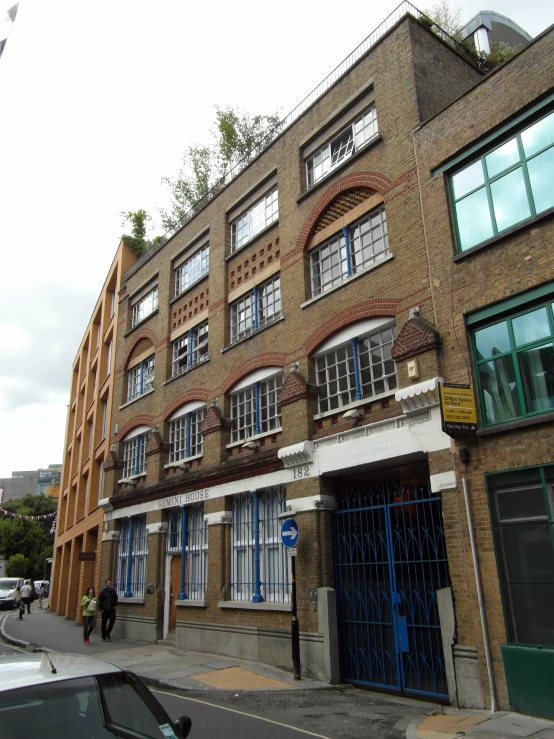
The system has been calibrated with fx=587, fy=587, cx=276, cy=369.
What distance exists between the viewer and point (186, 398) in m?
18.8

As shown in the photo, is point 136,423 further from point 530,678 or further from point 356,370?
point 530,678

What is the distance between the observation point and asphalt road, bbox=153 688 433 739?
8.09m

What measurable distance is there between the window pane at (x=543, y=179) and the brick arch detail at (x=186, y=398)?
10961mm

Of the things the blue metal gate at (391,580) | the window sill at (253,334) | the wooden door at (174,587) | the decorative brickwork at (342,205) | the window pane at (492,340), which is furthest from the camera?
the wooden door at (174,587)

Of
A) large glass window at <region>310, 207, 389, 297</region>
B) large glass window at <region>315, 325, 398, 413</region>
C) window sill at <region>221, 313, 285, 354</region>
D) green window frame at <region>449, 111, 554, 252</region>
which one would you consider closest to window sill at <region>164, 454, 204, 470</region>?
window sill at <region>221, 313, 285, 354</region>

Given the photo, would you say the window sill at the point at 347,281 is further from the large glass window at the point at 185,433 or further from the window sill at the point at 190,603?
the window sill at the point at 190,603

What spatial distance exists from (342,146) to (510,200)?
6.15 metres

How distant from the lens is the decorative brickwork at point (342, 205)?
13.6m

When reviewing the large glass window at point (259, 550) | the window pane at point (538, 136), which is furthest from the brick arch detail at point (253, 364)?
the window pane at point (538, 136)

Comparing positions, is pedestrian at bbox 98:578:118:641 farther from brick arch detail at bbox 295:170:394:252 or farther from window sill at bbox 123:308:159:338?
brick arch detail at bbox 295:170:394:252

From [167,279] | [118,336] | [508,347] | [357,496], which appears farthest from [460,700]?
[118,336]

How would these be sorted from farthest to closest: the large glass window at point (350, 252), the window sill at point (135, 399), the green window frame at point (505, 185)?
the window sill at point (135, 399)
the large glass window at point (350, 252)
the green window frame at point (505, 185)

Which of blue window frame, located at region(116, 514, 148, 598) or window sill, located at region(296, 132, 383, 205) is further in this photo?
blue window frame, located at region(116, 514, 148, 598)

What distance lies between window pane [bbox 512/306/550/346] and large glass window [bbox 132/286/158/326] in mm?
15794
